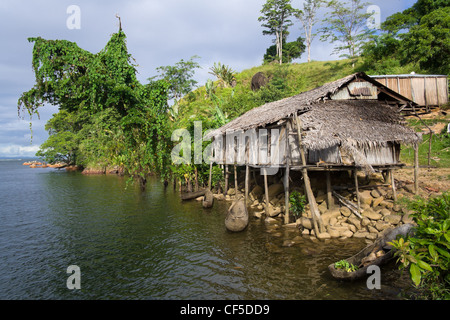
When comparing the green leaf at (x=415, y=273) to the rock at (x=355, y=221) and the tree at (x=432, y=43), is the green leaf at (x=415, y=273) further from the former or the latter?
the tree at (x=432, y=43)

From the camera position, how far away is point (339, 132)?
460 inches

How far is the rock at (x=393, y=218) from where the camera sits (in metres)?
11.3

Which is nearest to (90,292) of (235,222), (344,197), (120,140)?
(235,222)

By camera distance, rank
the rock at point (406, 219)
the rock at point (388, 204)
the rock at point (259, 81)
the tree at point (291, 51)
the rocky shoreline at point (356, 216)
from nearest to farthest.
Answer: the rock at point (406, 219), the rocky shoreline at point (356, 216), the rock at point (388, 204), the rock at point (259, 81), the tree at point (291, 51)

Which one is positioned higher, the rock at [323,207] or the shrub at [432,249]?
the shrub at [432,249]

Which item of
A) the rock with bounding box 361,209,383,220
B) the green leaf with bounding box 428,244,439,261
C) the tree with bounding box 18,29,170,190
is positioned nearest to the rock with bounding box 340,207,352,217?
the rock with bounding box 361,209,383,220

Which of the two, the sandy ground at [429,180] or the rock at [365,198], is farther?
the sandy ground at [429,180]

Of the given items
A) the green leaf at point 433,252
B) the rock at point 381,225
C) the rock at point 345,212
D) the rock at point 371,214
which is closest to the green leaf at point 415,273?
the green leaf at point 433,252

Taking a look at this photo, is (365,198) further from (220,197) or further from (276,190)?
(220,197)

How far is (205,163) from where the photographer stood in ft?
72.0

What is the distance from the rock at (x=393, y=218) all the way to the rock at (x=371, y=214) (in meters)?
0.29

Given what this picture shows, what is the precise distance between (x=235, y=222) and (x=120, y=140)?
1385cm

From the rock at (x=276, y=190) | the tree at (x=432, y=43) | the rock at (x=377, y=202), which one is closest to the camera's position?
the rock at (x=377, y=202)

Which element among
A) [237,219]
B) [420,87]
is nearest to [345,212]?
[237,219]
